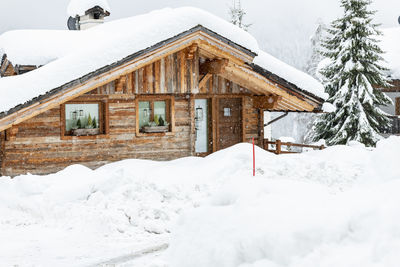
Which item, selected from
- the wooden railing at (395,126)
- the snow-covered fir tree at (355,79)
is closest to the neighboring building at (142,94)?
the snow-covered fir tree at (355,79)

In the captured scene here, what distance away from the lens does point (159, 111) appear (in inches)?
593

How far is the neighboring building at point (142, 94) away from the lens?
12.0m

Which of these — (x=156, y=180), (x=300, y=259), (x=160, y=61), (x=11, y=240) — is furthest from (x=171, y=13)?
(x=300, y=259)

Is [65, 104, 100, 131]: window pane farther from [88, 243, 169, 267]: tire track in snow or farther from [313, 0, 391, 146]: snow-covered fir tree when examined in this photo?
[313, 0, 391, 146]: snow-covered fir tree

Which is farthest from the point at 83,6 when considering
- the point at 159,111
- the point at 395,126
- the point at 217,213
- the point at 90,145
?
the point at 217,213

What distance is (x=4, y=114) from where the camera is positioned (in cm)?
1080

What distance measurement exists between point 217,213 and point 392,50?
87.8 feet

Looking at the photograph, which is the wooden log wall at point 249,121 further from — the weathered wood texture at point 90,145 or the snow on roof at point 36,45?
the snow on roof at point 36,45

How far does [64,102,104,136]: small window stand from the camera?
13680mm

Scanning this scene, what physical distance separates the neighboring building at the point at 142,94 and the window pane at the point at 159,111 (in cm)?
3

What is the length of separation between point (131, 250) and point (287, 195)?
299cm

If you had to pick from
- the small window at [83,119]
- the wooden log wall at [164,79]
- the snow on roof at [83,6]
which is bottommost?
the small window at [83,119]

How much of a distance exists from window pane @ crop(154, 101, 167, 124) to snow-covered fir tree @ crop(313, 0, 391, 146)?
10.7m

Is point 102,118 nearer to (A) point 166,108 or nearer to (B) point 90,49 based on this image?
(A) point 166,108
